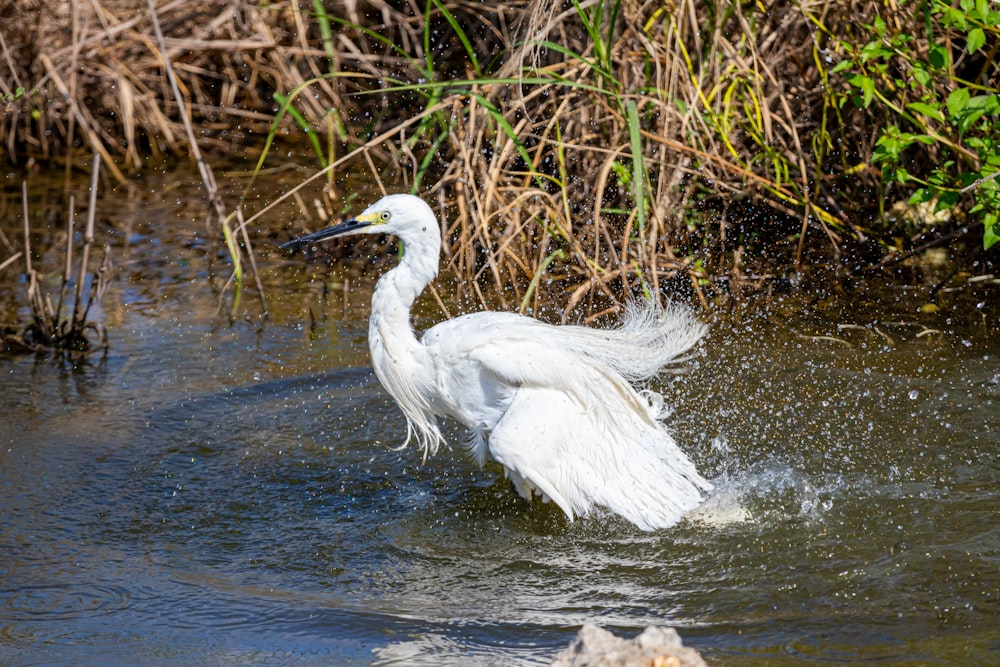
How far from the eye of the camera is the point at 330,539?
3.61 metres

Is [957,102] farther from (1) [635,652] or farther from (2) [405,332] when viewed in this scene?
(1) [635,652]

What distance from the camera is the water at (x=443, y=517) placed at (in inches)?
117

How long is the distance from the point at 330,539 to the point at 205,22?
16.4ft

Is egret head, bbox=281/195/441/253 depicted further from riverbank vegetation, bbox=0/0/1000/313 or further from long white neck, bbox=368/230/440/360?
riverbank vegetation, bbox=0/0/1000/313

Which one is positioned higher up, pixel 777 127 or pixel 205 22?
pixel 205 22

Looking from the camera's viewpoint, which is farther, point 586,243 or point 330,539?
point 586,243

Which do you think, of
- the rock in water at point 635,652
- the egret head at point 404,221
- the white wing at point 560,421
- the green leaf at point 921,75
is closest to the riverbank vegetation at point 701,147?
the green leaf at point 921,75

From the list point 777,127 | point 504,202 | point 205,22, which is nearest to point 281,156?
point 205,22

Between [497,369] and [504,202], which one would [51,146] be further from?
[497,369]

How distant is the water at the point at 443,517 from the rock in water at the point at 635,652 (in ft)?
2.18

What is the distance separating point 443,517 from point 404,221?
966mm

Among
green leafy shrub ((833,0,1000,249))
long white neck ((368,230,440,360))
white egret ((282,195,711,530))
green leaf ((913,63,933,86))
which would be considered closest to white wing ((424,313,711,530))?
white egret ((282,195,711,530))

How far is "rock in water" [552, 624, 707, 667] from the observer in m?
2.07

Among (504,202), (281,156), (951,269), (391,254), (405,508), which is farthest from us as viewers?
(281,156)
